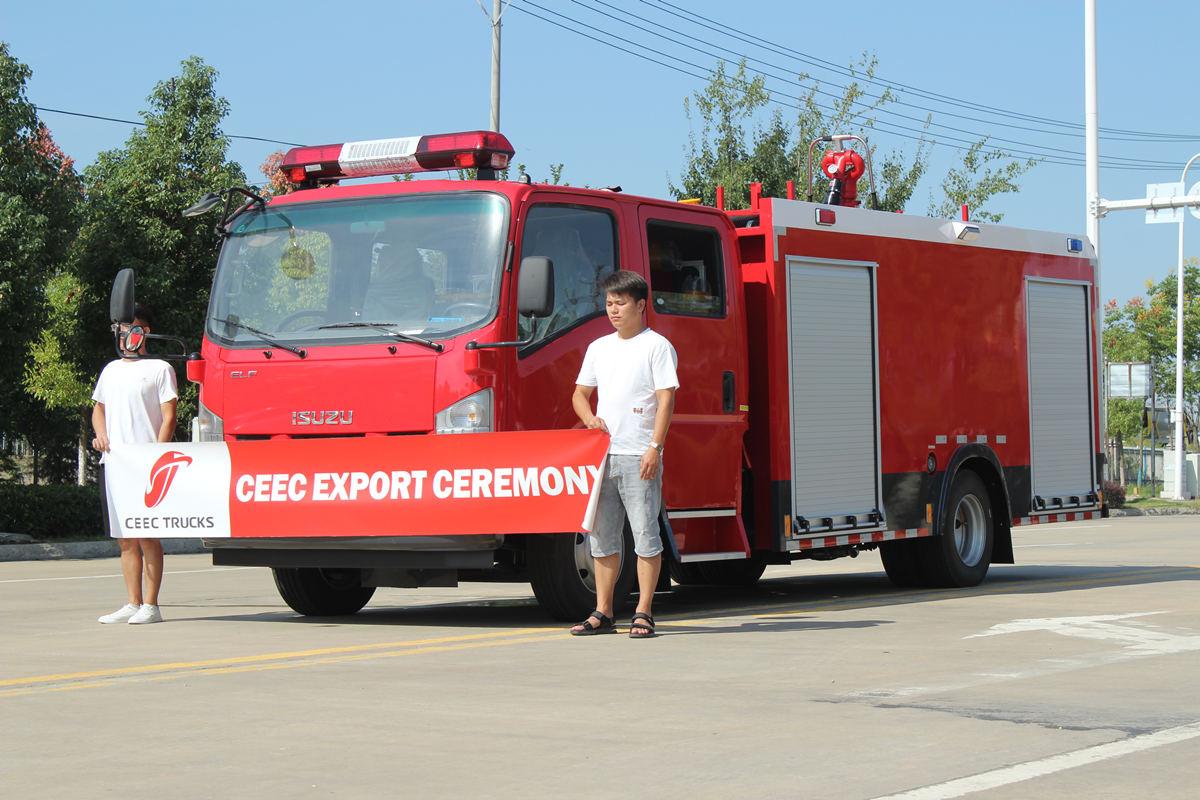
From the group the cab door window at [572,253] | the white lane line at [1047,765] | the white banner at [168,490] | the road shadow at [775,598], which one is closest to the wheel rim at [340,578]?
the road shadow at [775,598]

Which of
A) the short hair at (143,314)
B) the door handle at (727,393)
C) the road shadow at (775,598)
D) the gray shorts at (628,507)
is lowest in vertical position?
the road shadow at (775,598)

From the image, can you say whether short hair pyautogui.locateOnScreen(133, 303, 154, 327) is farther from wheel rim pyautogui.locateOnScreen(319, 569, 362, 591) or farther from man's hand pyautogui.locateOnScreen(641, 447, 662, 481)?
man's hand pyautogui.locateOnScreen(641, 447, 662, 481)

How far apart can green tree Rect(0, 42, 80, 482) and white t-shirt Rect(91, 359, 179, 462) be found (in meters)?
12.3

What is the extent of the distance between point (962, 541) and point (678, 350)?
13.8 ft

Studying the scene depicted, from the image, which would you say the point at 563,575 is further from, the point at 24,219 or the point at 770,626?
the point at 24,219

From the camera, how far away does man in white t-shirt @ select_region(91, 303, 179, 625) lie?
10945 millimetres

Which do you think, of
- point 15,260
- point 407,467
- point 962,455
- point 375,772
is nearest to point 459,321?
→ point 407,467

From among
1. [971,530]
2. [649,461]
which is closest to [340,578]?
[649,461]

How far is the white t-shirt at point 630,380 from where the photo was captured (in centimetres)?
977

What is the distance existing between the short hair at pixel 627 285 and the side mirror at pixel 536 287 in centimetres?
33

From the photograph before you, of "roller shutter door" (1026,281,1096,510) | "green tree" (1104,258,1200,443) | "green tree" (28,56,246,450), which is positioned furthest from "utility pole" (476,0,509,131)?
"green tree" (1104,258,1200,443)

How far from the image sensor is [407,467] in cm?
1012

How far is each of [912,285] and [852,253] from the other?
2.85 feet

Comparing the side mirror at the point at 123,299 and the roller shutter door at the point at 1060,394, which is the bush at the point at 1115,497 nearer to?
the roller shutter door at the point at 1060,394
